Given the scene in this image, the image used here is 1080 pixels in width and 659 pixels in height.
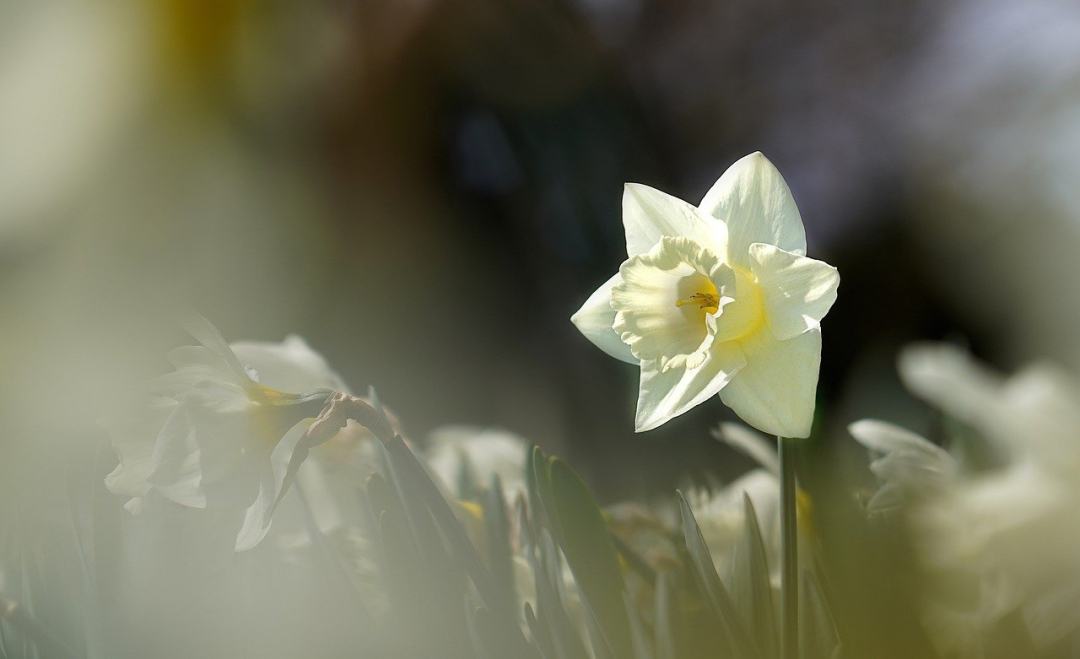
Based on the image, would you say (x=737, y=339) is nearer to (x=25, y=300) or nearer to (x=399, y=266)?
(x=25, y=300)

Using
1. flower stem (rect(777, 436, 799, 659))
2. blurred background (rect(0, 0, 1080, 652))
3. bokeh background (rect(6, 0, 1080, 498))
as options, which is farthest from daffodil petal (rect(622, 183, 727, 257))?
bokeh background (rect(6, 0, 1080, 498))

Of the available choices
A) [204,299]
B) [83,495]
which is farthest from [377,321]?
[83,495]

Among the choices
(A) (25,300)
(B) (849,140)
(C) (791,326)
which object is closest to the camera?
(C) (791,326)

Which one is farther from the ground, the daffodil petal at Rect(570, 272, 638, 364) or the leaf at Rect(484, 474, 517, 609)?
the daffodil petal at Rect(570, 272, 638, 364)

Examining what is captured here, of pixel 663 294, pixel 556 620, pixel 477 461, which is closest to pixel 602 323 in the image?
pixel 663 294

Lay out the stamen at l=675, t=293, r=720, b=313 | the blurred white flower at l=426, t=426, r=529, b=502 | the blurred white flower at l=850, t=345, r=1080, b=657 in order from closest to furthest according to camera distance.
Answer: the blurred white flower at l=850, t=345, r=1080, b=657 < the stamen at l=675, t=293, r=720, b=313 < the blurred white flower at l=426, t=426, r=529, b=502

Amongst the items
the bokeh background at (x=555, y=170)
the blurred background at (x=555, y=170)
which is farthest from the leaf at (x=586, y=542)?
the bokeh background at (x=555, y=170)

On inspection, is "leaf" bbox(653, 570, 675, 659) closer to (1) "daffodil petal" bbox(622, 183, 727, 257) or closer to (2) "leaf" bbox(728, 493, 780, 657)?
(2) "leaf" bbox(728, 493, 780, 657)
